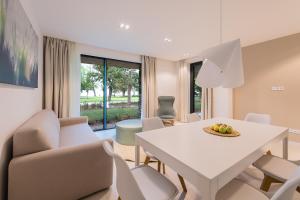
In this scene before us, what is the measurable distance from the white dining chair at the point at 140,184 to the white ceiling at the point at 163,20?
2057 mm

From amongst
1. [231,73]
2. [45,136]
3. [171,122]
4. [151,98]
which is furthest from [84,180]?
[151,98]

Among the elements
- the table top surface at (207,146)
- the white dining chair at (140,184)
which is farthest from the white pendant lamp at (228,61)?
the white dining chair at (140,184)

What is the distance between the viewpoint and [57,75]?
10.6ft

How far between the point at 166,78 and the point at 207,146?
4306 mm

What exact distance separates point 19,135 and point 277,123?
459 centimetres

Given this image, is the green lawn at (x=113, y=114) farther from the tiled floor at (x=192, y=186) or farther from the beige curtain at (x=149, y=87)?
the tiled floor at (x=192, y=186)

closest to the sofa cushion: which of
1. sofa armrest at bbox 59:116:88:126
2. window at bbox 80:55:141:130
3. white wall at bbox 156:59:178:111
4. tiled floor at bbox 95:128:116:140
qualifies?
sofa armrest at bbox 59:116:88:126

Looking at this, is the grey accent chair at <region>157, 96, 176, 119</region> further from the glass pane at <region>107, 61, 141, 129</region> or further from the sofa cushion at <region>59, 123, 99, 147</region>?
the sofa cushion at <region>59, 123, 99, 147</region>

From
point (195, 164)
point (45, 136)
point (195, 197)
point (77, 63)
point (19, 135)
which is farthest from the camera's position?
point (77, 63)

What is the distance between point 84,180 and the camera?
1.47 m

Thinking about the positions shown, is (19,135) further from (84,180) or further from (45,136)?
(84,180)

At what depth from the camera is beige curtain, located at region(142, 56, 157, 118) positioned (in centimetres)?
467

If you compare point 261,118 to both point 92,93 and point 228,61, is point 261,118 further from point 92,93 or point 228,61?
point 92,93

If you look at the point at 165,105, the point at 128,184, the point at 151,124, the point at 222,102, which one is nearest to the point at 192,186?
the point at 151,124
